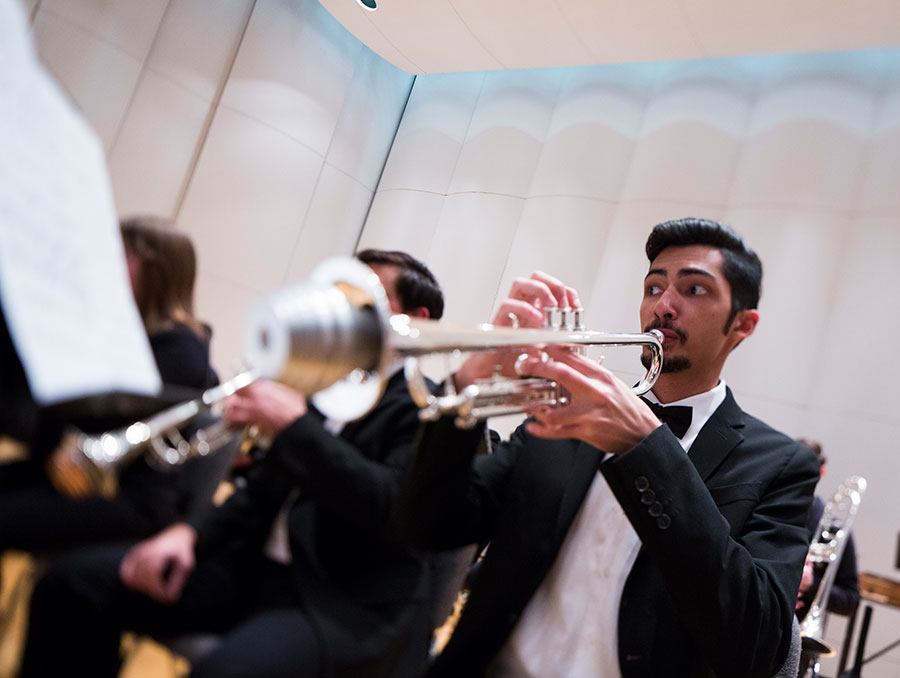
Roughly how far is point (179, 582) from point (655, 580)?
83 cm

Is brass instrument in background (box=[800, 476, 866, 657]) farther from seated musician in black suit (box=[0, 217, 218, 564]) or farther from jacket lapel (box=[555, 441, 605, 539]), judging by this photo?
seated musician in black suit (box=[0, 217, 218, 564])

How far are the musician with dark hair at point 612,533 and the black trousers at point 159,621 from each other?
23 cm

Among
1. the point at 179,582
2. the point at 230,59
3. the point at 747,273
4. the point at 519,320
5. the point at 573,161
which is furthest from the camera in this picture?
the point at 573,161

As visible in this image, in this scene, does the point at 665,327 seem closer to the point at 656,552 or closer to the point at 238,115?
the point at 656,552

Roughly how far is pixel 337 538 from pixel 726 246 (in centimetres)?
125

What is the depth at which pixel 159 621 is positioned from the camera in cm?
49

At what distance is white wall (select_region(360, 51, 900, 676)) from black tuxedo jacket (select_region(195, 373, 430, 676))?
284 cm

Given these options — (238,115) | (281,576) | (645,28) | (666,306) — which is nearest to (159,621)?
(281,576)

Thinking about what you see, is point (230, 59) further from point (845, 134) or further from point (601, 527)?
point (845, 134)

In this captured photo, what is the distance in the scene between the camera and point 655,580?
1071mm

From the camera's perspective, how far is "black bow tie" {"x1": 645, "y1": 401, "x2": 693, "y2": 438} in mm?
1386

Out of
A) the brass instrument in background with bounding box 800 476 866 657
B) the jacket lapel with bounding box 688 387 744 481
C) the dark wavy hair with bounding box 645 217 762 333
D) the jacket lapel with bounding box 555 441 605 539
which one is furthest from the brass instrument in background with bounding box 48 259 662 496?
the brass instrument in background with bounding box 800 476 866 657

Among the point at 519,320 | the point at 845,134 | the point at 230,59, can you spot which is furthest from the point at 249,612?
the point at 845,134

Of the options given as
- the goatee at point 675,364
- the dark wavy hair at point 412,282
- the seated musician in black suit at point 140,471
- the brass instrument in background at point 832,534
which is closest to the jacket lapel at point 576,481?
the goatee at point 675,364
